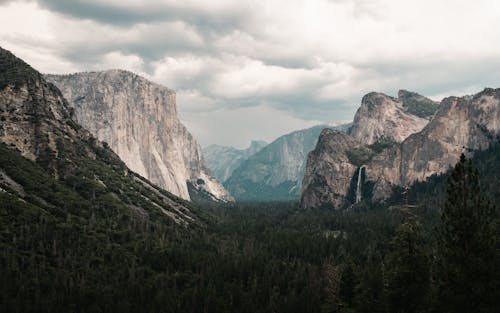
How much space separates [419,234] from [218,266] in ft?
380

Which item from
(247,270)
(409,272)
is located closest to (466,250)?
(409,272)

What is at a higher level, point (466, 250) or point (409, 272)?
point (466, 250)

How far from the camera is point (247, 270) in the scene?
554 feet

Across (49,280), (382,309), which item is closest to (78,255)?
(49,280)

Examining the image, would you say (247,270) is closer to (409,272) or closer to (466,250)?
(409,272)

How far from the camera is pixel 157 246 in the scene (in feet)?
625

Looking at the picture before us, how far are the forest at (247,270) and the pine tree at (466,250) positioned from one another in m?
0.12

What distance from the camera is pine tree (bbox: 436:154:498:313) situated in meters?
50.9

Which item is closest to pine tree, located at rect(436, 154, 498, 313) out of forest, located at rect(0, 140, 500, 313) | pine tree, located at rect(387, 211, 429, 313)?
forest, located at rect(0, 140, 500, 313)

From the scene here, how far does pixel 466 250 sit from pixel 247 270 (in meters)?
123

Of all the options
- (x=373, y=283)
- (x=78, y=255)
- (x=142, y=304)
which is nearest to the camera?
A: (x=373, y=283)

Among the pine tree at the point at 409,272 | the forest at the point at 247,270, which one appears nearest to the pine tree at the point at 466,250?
the forest at the point at 247,270

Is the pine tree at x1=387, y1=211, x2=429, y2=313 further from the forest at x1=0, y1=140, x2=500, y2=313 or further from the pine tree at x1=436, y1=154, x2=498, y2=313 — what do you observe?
the pine tree at x1=436, y1=154, x2=498, y2=313

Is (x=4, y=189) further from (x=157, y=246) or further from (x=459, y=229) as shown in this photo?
(x=459, y=229)
